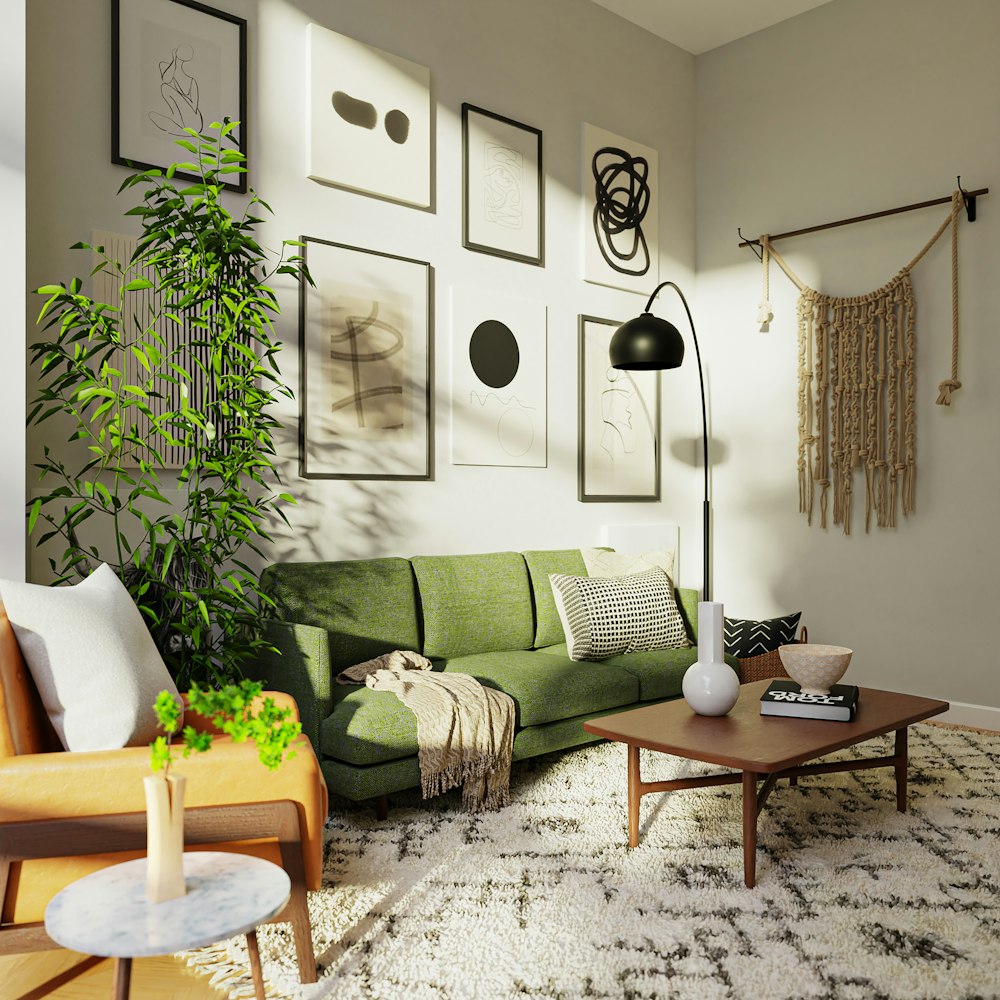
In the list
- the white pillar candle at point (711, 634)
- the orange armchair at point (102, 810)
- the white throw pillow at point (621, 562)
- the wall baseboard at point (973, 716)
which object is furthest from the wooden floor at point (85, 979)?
the wall baseboard at point (973, 716)

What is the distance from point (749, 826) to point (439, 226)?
2.86 metres

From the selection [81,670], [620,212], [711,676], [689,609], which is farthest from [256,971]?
[620,212]

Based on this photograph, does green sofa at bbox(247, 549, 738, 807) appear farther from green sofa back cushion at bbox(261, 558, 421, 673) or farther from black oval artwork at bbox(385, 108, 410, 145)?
black oval artwork at bbox(385, 108, 410, 145)

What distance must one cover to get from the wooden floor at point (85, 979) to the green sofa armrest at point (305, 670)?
87 cm

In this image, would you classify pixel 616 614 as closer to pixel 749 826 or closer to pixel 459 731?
pixel 459 731

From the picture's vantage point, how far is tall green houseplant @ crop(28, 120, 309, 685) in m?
2.78

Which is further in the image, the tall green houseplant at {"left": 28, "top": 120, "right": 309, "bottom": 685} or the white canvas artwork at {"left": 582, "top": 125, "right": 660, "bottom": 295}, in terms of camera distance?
the white canvas artwork at {"left": 582, "top": 125, "right": 660, "bottom": 295}

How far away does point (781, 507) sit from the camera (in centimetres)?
508

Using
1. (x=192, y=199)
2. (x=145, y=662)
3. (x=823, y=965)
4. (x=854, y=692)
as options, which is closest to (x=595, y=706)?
(x=854, y=692)

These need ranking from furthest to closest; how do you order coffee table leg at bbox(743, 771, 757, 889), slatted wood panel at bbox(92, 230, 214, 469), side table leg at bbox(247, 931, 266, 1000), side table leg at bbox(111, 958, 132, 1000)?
slatted wood panel at bbox(92, 230, 214, 469) → coffee table leg at bbox(743, 771, 757, 889) → side table leg at bbox(247, 931, 266, 1000) → side table leg at bbox(111, 958, 132, 1000)

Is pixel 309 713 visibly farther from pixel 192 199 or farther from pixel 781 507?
pixel 781 507

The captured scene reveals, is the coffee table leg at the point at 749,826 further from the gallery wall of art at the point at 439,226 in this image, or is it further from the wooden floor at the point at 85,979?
the gallery wall of art at the point at 439,226

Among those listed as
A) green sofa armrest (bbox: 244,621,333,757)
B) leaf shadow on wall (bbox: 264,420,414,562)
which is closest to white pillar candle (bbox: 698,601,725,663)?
green sofa armrest (bbox: 244,621,333,757)

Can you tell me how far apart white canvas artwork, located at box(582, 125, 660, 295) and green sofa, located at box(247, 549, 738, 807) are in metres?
1.65
